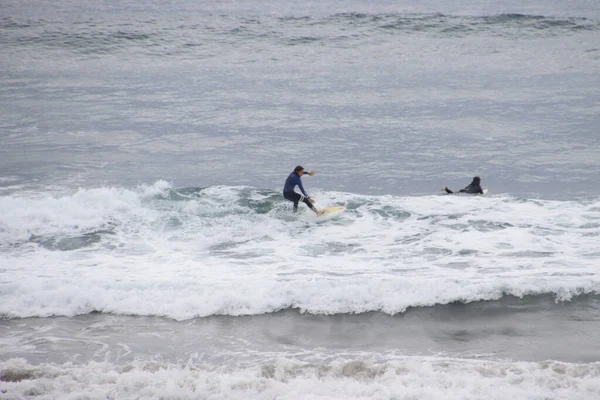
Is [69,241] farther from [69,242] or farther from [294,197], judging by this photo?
[294,197]

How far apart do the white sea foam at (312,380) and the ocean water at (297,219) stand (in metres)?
0.03

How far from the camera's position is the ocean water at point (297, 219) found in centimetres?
832

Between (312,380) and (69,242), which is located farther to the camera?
(69,242)

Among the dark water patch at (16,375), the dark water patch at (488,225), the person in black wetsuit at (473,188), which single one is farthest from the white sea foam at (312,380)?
the person in black wetsuit at (473,188)

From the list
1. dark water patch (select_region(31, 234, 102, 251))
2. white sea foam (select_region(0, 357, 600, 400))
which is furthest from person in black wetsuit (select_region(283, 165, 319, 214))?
white sea foam (select_region(0, 357, 600, 400))

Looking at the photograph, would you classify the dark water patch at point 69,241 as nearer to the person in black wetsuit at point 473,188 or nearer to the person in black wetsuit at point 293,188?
the person in black wetsuit at point 293,188

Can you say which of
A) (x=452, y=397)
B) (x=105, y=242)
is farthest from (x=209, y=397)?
(x=105, y=242)

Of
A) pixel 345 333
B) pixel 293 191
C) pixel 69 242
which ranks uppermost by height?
pixel 293 191

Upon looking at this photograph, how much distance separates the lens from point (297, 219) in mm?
15180

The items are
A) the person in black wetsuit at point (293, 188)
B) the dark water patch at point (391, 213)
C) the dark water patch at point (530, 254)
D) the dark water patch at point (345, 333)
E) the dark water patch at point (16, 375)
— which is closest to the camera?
the dark water patch at point (16, 375)

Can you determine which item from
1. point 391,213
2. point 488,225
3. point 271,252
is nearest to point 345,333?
point 271,252

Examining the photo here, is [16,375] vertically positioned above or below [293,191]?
below

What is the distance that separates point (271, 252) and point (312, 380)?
5244 mm

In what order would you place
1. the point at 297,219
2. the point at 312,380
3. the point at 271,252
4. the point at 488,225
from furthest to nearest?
the point at 297,219, the point at 488,225, the point at 271,252, the point at 312,380
